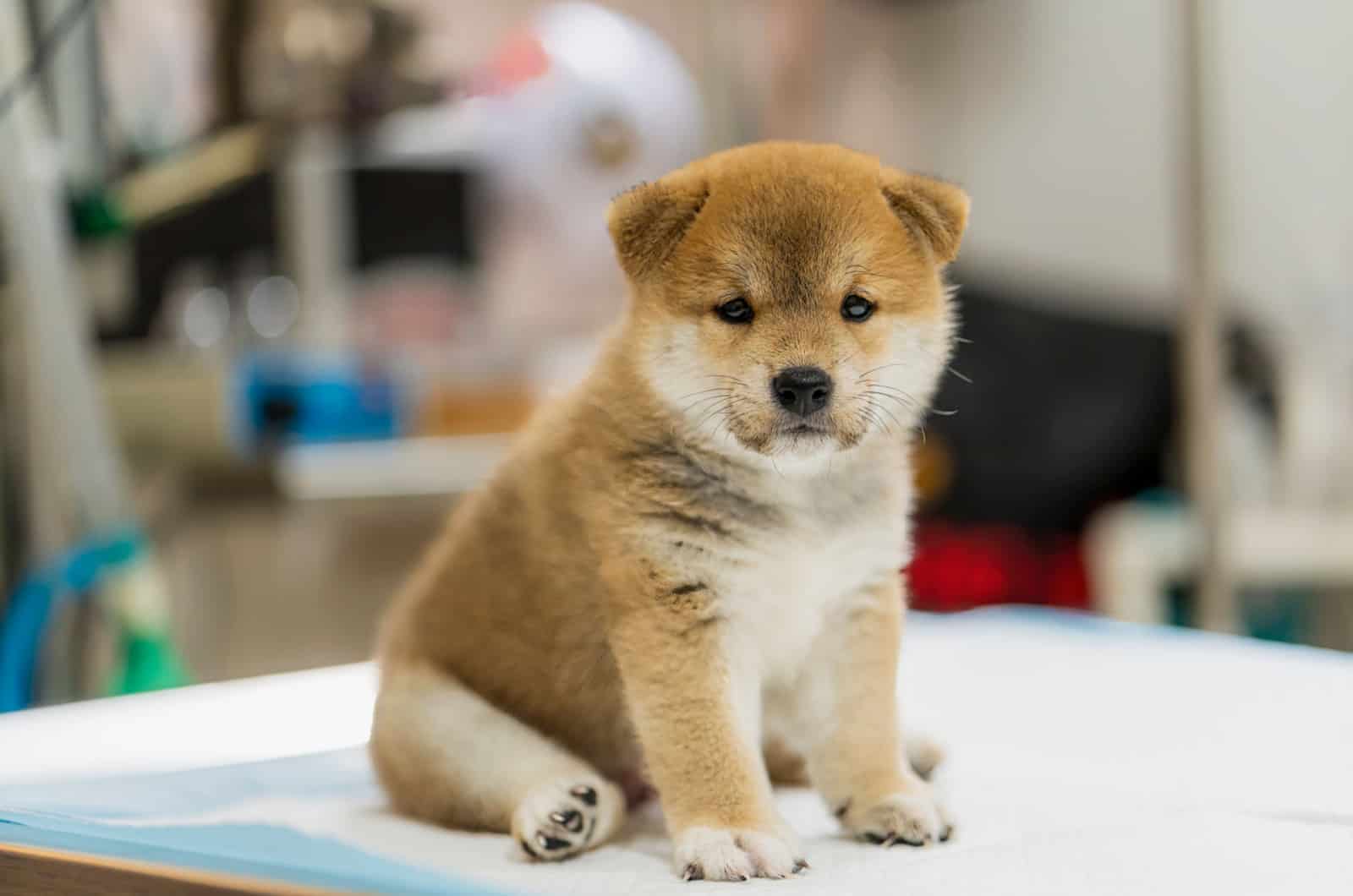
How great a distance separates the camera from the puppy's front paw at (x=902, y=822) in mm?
752

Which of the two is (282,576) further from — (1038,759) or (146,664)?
(1038,759)

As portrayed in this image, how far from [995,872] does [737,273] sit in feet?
1.14

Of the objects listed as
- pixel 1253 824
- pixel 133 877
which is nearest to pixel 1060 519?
pixel 1253 824

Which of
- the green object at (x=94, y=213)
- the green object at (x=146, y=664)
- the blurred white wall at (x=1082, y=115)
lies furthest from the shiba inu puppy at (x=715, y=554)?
the blurred white wall at (x=1082, y=115)

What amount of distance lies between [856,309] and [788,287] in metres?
0.05

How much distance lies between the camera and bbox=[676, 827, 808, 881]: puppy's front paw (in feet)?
2.24

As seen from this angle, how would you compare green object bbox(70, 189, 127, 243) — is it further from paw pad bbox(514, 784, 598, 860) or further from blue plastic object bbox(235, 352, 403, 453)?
paw pad bbox(514, 784, 598, 860)

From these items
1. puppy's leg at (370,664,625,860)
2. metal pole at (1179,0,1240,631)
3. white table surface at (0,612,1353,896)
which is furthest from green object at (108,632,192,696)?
metal pole at (1179,0,1240,631)

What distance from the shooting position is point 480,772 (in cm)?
79

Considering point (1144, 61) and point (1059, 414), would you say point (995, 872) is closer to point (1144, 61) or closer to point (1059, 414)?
point (1059, 414)

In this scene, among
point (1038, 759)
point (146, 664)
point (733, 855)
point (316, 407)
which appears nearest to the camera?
point (733, 855)

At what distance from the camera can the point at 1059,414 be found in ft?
8.23

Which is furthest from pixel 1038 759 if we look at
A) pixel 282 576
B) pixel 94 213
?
pixel 282 576

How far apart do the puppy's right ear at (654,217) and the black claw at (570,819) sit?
31cm
